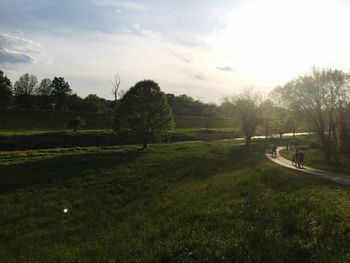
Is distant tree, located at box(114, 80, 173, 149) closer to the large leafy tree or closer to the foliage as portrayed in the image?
the large leafy tree

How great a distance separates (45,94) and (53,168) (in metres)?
104

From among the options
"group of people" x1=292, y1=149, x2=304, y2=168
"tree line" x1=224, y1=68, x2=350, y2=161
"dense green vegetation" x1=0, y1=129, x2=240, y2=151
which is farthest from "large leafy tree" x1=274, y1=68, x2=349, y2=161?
"dense green vegetation" x1=0, y1=129, x2=240, y2=151

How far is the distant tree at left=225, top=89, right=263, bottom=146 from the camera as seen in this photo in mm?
68750

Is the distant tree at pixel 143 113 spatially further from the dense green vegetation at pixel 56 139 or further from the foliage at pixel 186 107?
the foliage at pixel 186 107

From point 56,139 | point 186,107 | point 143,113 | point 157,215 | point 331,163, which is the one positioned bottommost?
point 157,215

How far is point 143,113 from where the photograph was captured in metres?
51.1

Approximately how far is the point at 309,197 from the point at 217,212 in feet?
15.6

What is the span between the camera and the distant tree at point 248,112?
6875 cm

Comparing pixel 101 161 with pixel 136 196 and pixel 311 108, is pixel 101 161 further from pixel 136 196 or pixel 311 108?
pixel 311 108

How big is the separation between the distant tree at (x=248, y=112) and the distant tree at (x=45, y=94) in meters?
71.1

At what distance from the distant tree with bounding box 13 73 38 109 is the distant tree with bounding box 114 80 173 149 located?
77.6 meters

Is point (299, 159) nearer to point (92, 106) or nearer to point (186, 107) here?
point (92, 106)

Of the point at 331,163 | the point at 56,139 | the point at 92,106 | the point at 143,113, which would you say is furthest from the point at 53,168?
the point at 92,106

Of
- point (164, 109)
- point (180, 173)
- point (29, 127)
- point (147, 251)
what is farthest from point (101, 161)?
point (29, 127)
